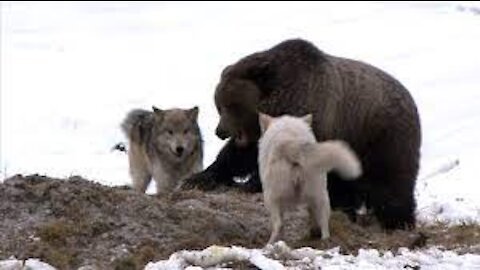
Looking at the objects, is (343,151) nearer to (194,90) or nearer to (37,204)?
(37,204)

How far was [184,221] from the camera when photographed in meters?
8.63

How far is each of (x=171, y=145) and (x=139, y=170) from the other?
3.98 feet

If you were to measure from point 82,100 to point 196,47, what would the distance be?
261 inches

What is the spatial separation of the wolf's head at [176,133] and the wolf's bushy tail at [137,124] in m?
0.40

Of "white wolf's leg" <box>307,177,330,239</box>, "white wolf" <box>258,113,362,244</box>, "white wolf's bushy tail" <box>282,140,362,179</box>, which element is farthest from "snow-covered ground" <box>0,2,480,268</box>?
"white wolf's bushy tail" <box>282,140,362,179</box>

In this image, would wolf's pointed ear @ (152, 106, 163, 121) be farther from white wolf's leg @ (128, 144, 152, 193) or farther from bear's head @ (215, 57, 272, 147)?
bear's head @ (215, 57, 272, 147)

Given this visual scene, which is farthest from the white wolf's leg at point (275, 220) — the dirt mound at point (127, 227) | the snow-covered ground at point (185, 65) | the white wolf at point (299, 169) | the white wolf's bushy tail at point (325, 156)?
the snow-covered ground at point (185, 65)

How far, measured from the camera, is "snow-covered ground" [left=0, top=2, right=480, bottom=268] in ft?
62.0

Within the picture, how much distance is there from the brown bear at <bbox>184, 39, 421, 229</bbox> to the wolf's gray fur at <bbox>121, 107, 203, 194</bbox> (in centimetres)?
243

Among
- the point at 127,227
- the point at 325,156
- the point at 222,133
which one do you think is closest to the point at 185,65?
the point at 222,133

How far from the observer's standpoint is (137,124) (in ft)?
45.0

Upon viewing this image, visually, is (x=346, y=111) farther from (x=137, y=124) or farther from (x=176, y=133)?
(x=137, y=124)

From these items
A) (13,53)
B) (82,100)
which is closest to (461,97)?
(82,100)

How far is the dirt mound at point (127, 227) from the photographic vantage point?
7836 millimetres
